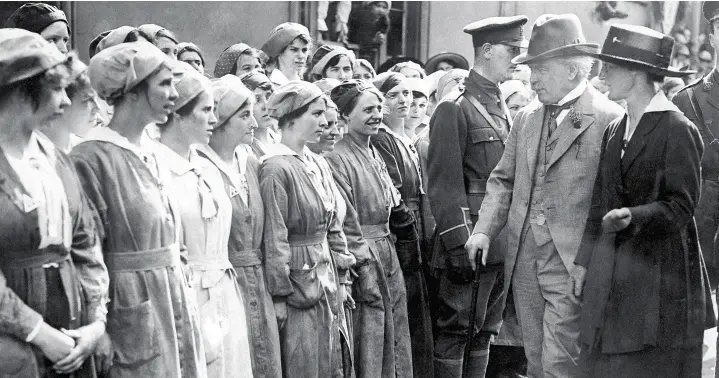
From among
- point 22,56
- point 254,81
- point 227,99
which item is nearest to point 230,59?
point 254,81

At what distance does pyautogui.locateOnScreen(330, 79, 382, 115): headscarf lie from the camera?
6.33 metres

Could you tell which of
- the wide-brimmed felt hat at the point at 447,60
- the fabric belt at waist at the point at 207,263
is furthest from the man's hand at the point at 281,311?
the wide-brimmed felt hat at the point at 447,60

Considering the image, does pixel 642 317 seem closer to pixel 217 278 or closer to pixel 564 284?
pixel 564 284

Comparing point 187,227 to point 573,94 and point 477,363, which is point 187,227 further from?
point 477,363

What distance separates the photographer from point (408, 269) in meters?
6.64

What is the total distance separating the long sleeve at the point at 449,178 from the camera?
6.44m

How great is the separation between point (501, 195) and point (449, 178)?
719 mm

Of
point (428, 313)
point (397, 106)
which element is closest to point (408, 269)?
point (428, 313)

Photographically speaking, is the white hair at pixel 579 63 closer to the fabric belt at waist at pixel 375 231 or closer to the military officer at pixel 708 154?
the military officer at pixel 708 154

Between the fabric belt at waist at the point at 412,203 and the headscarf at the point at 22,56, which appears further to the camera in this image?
the fabric belt at waist at the point at 412,203

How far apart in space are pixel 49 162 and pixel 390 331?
307cm

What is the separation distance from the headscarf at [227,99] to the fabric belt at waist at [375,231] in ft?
4.57

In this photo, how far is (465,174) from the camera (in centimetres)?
658

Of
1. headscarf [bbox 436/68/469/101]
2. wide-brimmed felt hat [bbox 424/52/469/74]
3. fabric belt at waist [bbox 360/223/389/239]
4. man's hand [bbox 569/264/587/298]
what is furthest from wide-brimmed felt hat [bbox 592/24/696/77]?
wide-brimmed felt hat [bbox 424/52/469/74]
